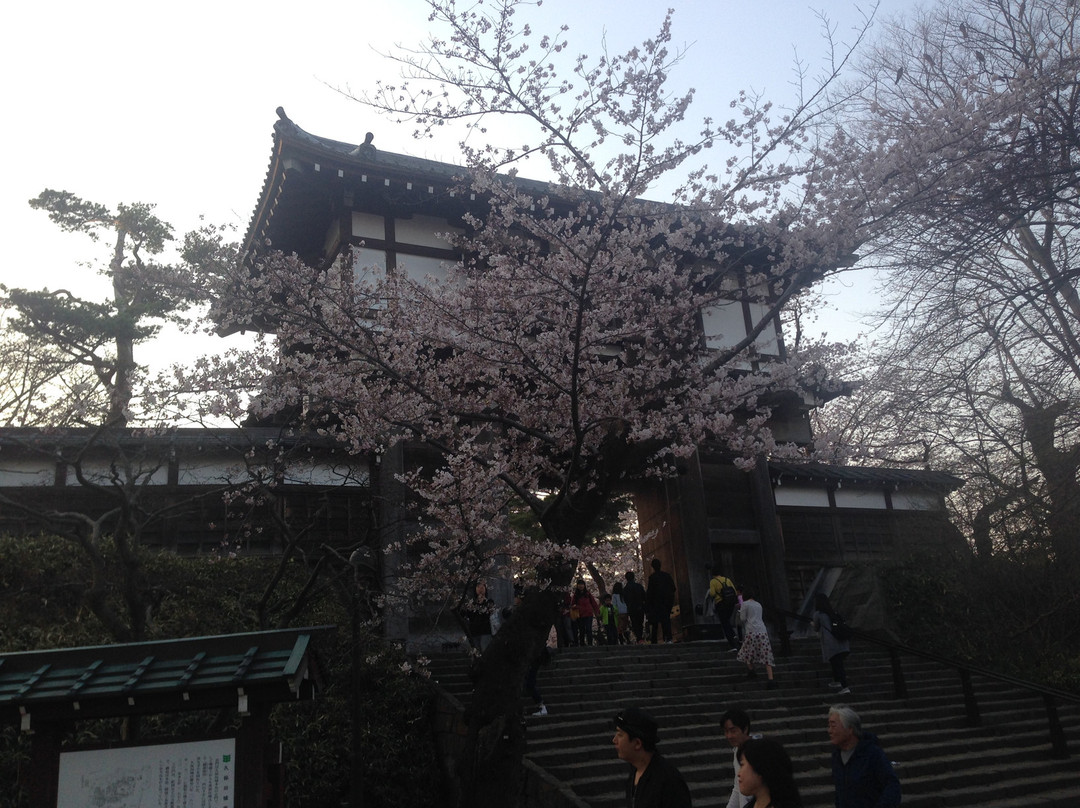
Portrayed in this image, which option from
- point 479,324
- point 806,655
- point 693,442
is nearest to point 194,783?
point 479,324

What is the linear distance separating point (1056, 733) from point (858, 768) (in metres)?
7.39

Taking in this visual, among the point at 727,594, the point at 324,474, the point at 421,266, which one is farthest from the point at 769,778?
the point at 421,266

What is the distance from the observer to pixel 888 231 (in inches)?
403

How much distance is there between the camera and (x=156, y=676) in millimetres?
5773

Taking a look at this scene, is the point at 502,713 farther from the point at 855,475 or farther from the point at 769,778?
the point at 855,475

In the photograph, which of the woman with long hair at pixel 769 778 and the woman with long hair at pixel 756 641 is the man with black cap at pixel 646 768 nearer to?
the woman with long hair at pixel 769 778

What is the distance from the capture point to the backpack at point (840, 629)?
11.7 meters

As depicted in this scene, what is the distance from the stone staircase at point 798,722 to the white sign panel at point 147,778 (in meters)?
3.82

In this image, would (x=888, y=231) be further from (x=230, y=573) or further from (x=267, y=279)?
(x=230, y=573)

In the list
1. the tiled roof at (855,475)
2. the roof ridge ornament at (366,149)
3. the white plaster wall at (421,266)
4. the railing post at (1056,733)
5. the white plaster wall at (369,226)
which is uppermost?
the roof ridge ornament at (366,149)

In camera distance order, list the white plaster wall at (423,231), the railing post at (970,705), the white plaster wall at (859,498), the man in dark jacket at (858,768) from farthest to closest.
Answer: the white plaster wall at (859,498), the white plaster wall at (423,231), the railing post at (970,705), the man in dark jacket at (858,768)

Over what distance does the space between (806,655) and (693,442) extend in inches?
218

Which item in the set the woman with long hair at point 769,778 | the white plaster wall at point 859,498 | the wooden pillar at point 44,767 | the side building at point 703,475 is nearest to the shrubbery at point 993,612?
the side building at point 703,475

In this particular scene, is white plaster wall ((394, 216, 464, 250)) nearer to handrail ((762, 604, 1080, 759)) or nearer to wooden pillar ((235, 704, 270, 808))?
handrail ((762, 604, 1080, 759))
